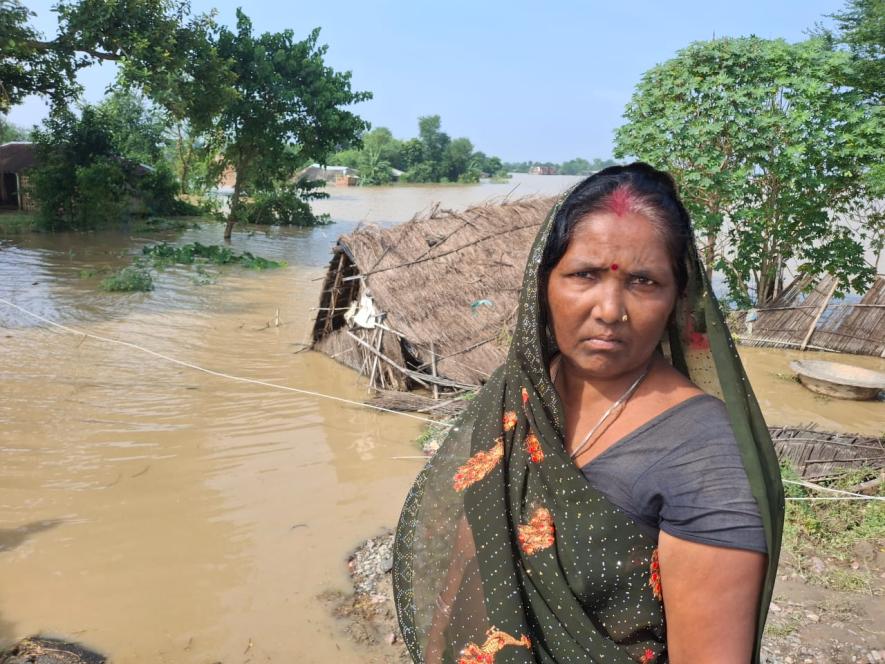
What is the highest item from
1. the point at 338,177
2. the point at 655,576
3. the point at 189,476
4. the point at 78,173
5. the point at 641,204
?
the point at 338,177

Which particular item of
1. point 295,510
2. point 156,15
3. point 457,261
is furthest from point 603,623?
point 156,15

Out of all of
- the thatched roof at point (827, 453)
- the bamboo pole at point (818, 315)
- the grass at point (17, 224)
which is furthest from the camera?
the grass at point (17, 224)

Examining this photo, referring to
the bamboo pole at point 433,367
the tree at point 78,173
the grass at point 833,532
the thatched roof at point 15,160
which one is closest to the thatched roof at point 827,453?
the grass at point 833,532

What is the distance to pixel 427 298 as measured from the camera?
7.05 m

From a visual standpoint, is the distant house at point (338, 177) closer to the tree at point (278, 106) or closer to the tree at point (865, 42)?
the tree at point (278, 106)

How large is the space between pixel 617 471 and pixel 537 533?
0.65 feet

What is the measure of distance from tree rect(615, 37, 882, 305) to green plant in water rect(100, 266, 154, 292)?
7787 mm

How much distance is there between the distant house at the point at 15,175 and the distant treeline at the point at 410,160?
26.6 m

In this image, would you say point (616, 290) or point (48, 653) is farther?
point (48, 653)

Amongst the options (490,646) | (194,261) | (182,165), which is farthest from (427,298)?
(182,165)

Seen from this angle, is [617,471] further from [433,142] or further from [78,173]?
[433,142]

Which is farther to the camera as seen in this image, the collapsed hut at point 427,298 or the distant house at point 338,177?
the distant house at point 338,177

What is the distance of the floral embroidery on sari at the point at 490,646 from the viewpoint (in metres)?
1.20

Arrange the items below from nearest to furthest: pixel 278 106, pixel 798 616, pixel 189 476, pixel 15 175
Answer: pixel 798 616 → pixel 189 476 → pixel 278 106 → pixel 15 175
